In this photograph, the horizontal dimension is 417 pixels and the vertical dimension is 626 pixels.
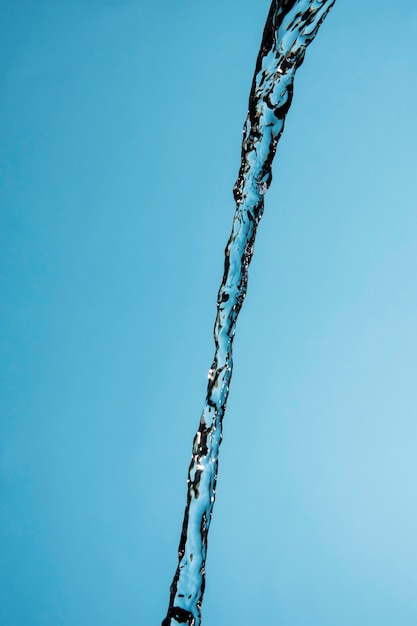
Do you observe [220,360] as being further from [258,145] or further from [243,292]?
[258,145]

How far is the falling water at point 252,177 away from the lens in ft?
2.05

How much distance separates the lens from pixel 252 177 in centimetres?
67

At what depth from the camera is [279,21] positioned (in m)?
0.65

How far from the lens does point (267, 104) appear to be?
659 millimetres

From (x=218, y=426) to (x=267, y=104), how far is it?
314 mm

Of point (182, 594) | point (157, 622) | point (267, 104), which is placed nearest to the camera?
point (182, 594)

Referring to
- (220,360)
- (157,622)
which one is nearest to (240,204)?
(220,360)

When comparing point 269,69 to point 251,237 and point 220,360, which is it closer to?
point 251,237

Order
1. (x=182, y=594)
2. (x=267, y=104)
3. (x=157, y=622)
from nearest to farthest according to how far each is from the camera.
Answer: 1. (x=182, y=594)
2. (x=267, y=104)
3. (x=157, y=622)

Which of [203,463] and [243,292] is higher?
[243,292]

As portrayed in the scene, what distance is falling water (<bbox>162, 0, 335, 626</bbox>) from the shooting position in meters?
0.62

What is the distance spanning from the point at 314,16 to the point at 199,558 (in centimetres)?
51

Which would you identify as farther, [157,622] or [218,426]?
[157,622]

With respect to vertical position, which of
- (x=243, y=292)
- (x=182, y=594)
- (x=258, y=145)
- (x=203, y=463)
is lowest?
(x=182, y=594)
